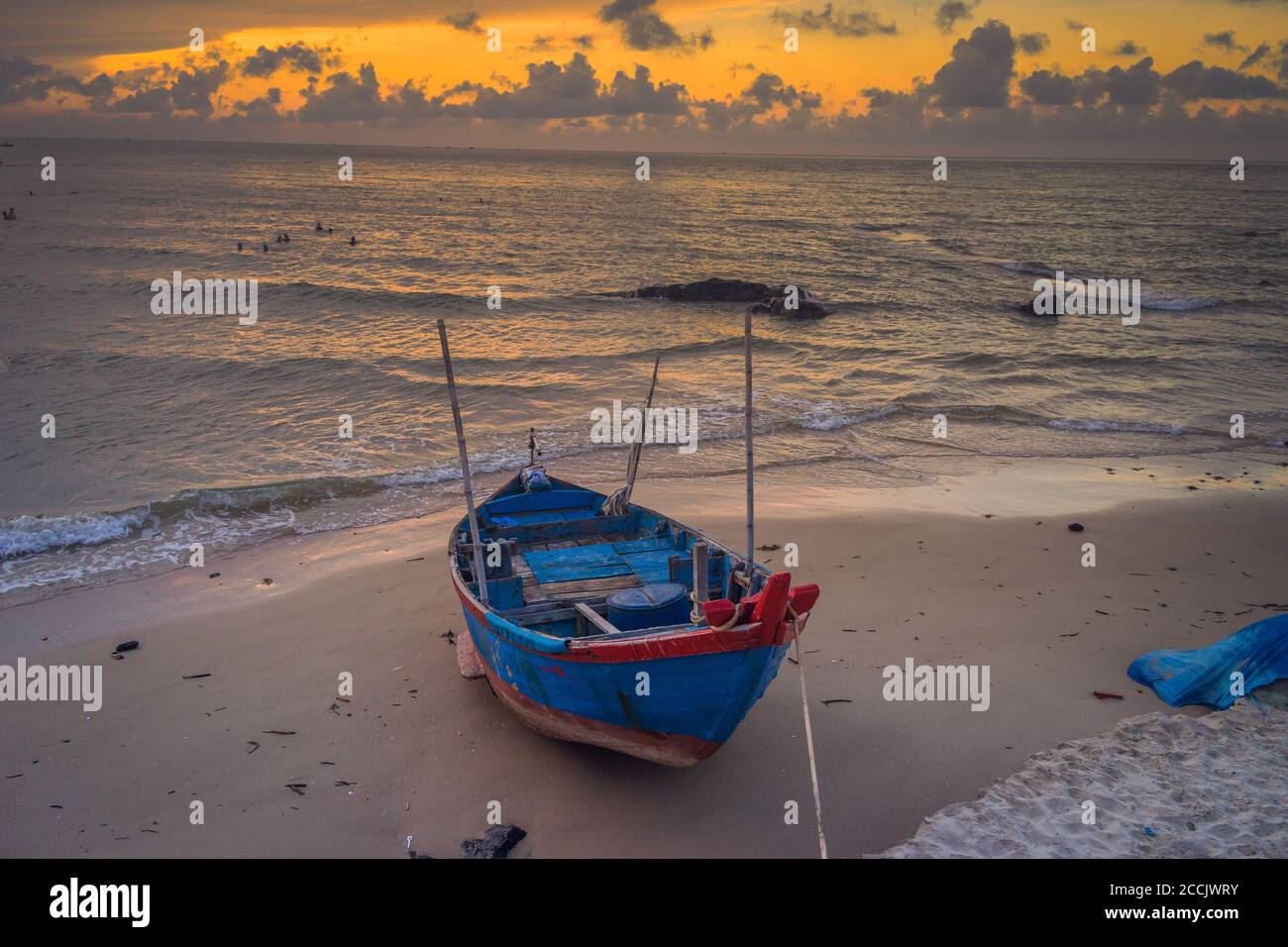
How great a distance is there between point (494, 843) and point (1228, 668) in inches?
257

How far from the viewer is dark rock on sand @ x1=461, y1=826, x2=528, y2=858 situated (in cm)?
637

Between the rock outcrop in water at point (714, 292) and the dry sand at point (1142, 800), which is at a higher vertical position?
the rock outcrop in water at point (714, 292)

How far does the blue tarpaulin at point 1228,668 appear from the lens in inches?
308

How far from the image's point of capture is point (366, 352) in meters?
25.9

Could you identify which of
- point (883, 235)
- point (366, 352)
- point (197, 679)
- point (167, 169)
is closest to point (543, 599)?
point (197, 679)

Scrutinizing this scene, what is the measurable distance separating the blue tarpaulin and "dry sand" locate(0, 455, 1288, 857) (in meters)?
0.19

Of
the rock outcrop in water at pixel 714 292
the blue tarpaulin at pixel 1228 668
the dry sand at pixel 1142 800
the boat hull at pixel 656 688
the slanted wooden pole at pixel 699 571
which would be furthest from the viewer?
the rock outcrop in water at pixel 714 292

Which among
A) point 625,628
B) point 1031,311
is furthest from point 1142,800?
point 1031,311

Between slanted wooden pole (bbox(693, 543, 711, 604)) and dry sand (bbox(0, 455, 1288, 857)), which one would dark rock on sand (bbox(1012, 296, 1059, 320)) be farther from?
slanted wooden pole (bbox(693, 543, 711, 604))

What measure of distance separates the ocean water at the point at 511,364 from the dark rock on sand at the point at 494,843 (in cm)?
788

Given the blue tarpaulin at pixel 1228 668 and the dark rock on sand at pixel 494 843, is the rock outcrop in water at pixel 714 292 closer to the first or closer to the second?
the blue tarpaulin at pixel 1228 668

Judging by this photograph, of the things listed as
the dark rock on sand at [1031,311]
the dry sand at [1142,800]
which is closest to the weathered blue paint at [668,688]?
the dry sand at [1142,800]

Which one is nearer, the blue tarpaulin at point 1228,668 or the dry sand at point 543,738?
the dry sand at point 543,738
